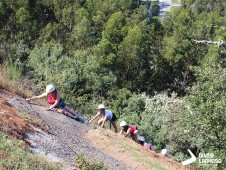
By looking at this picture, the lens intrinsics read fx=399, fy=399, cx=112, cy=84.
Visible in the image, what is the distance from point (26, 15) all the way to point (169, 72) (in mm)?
15218

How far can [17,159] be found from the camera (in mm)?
6508

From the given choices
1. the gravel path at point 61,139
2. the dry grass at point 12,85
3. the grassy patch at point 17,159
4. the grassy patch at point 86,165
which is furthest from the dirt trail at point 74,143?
the grassy patch at point 17,159

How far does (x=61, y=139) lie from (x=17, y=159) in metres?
3.53

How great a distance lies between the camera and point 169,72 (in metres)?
39.7

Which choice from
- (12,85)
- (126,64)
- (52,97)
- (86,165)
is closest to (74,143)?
(86,165)

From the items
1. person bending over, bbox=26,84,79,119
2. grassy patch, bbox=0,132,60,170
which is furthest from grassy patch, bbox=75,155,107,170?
person bending over, bbox=26,84,79,119

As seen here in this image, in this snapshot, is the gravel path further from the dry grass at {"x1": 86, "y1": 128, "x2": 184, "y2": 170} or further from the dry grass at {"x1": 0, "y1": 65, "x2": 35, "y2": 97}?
the dry grass at {"x1": 0, "y1": 65, "x2": 35, "y2": 97}

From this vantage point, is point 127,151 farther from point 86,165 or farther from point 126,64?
point 126,64

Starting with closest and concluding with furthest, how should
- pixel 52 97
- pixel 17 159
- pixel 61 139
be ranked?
pixel 17 159, pixel 61 139, pixel 52 97

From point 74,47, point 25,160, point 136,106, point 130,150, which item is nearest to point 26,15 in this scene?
point 74,47

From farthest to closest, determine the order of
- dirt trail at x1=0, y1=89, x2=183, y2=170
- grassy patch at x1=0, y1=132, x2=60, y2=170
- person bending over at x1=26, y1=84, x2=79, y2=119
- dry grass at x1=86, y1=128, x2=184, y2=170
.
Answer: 1. person bending over at x1=26, y1=84, x2=79, y2=119
2. dry grass at x1=86, y1=128, x2=184, y2=170
3. dirt trail at x1=0, y1=89, x2=183, y2=170
4. grassy patch at x1=0, y1=132, x2=60, y2=170

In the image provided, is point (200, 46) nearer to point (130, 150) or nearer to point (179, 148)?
point (179, 148)

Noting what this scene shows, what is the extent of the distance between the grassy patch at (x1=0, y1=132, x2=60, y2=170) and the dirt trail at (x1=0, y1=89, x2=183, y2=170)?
0.89 m

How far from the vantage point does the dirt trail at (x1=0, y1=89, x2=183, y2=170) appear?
8.81 m
